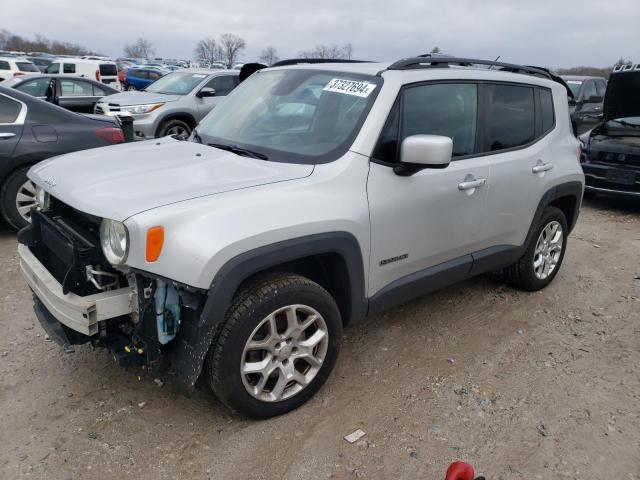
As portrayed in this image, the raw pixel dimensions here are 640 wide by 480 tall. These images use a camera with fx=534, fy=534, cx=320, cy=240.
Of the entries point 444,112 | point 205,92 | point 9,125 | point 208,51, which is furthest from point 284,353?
point 208,51

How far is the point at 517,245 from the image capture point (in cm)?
411

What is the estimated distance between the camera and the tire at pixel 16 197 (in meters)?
5.29

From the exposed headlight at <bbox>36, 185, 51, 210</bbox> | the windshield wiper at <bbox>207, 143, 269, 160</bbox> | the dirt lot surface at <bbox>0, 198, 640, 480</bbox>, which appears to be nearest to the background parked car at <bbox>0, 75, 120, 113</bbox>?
the dirt lot surface at <bbox>0, 198, 640, 480</bbox>

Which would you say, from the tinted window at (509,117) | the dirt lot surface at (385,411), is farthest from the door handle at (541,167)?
the dirt lot surface at (385,411)

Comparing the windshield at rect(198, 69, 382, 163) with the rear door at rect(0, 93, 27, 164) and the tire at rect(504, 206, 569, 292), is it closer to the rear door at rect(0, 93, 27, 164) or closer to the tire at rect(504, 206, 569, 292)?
the tire at rect(504, 206, 569, 292)

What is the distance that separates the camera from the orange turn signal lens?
7.33ft

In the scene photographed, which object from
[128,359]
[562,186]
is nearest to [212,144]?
[128,359]

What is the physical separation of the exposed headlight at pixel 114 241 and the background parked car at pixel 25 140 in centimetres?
356

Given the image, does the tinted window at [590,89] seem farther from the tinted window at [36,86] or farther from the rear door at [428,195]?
the tinted window at [36,86]

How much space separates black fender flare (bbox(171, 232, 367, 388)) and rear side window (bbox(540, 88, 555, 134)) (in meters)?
2.43

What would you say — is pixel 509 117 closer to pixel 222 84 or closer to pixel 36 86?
pixel 222 84

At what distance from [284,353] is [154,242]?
915mm

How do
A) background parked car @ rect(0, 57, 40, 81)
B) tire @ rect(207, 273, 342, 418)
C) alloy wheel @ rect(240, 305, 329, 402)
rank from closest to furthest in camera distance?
1. tire @ rect(207, 273, 342, 418)
2. alloy wheel @ rect(240, 305, 329, 402)
3. background parked car @ rect(0, 57, 40, 81)

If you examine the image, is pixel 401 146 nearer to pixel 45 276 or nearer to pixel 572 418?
pixel 572 418
